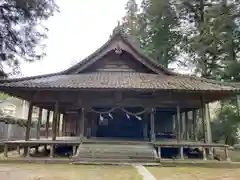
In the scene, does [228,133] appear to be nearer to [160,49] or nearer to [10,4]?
[160,49]

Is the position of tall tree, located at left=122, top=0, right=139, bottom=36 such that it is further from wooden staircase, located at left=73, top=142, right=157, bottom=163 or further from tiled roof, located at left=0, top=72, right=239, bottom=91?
wooden staircase, located at left=73, top=142, right=157, bottom=163

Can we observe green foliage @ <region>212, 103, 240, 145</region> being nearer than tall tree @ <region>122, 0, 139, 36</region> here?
Yes

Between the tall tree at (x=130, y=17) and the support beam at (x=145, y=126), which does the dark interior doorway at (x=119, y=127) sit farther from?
the tall tree at (x=130, y=17)

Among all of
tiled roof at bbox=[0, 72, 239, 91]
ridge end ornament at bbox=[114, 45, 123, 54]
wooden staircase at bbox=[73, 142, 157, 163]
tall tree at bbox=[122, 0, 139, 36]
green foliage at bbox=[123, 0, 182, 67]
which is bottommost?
wooden staircase at bbox=[73, 142, 157, 163]

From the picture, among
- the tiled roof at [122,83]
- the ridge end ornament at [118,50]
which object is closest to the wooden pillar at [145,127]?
the tiled roof at [122,83]

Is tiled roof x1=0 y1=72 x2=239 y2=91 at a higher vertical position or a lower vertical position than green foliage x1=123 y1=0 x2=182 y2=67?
lower

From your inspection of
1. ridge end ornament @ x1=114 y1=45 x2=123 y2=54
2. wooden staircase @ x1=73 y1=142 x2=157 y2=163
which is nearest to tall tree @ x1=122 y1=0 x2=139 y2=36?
ridge end ornament @ x1=114 y1=45 x2=123 y2=54

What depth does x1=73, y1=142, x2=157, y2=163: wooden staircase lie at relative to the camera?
35.2ft

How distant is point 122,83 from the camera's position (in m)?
12.0

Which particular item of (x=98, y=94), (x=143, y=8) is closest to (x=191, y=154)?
(x=98, y=94)

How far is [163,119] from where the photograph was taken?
1683cm

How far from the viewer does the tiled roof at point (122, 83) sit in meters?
11.2

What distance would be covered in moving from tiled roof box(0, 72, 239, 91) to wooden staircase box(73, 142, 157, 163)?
2825 mm

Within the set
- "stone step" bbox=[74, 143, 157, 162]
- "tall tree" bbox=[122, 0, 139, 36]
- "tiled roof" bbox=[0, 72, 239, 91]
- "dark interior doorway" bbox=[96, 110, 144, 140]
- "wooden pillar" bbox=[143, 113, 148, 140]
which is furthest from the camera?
"tall tree" bbox=[122, 0, 139, 36]
